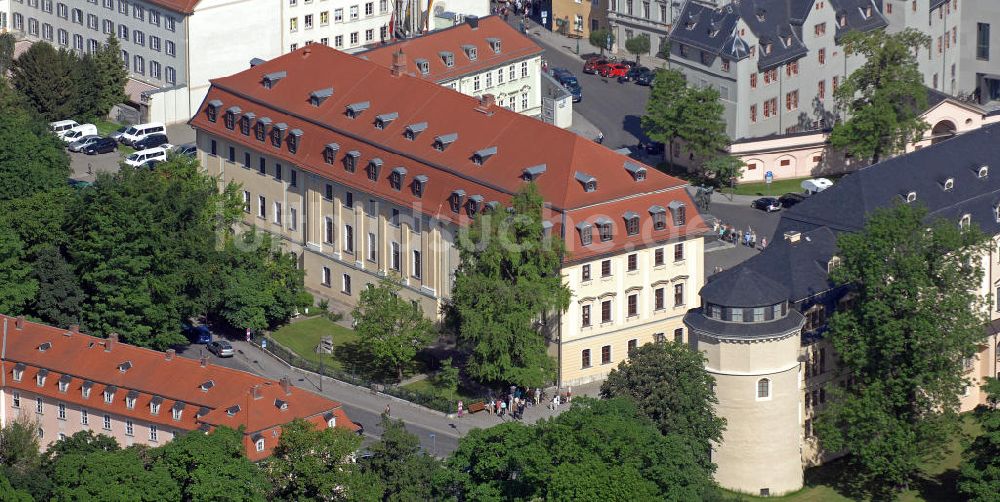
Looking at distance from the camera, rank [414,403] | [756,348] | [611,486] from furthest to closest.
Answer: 1. [414,403]
2. [756,348]
3. [611,486]

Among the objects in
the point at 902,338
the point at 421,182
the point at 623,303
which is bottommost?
the point at 902,338

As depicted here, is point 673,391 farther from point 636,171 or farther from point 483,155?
point 483,155

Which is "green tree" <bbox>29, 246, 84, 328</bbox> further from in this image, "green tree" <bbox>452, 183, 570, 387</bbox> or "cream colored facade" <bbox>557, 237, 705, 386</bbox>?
"cream colored facade" <bbox>557, 237, 705, 386</bbox>

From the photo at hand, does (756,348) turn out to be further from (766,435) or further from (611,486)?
(611,486)

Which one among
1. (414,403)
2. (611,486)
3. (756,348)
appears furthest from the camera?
(414,403)

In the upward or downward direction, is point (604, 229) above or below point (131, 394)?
above

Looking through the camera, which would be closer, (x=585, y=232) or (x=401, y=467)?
(x=401, y=467)

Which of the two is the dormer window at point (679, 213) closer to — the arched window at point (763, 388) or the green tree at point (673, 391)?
the arched window at point (763, 388)

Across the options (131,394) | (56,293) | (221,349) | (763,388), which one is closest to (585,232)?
(763,388)

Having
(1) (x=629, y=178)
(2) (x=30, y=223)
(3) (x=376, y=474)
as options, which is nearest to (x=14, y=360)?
(2) (x=30, y=223)
